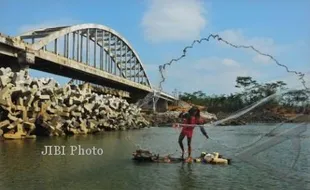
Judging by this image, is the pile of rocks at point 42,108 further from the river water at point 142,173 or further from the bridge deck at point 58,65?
the river water at point 142,173

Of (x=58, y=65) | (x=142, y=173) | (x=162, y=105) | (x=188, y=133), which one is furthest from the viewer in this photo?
(x=162, y=105)

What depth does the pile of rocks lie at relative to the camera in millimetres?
37375

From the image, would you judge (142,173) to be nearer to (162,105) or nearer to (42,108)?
(42,108)

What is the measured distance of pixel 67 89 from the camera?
161ft

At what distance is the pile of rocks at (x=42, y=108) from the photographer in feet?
123

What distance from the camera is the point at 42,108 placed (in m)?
41.7

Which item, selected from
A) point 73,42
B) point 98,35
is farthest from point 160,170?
point 98,35

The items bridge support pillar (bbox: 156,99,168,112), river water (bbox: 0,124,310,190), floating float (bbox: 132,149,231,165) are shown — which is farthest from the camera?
bridge support pillar (bbox: 156,99,168,112)

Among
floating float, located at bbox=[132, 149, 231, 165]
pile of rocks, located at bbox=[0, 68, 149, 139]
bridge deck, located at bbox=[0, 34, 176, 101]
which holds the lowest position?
floating float, located at bbox=[132, 149, 231, 165]

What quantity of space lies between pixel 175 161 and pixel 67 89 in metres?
28.7

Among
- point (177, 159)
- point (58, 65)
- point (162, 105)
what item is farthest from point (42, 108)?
point (162, 105)

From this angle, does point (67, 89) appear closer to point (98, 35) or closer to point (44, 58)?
point (44, 58)

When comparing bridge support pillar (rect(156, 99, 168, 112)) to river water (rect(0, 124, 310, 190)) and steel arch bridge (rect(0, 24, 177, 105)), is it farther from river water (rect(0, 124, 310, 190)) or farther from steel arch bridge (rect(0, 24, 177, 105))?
river water (rect(0, 124, 310, 190))

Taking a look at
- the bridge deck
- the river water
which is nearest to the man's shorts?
the river water
